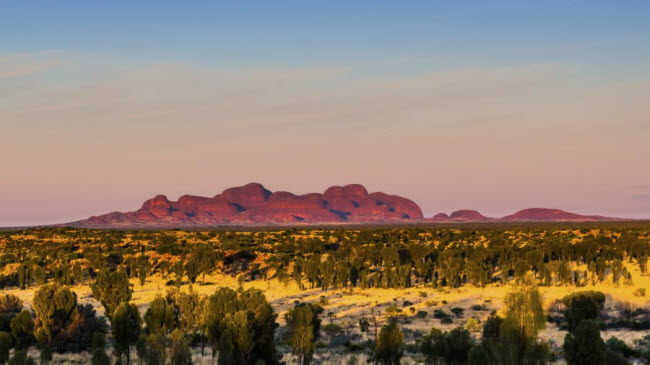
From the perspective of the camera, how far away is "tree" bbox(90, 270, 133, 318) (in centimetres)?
4012

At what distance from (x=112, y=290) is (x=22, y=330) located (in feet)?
24.5

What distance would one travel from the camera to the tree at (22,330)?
109ft

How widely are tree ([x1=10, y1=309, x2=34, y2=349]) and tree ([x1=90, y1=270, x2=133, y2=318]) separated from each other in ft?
20.6

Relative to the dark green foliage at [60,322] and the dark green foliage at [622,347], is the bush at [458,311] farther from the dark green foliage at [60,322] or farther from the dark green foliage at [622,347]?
the dark green foliage at [60,322]

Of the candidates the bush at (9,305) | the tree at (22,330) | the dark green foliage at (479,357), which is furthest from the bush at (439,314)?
the bush at (9,305)

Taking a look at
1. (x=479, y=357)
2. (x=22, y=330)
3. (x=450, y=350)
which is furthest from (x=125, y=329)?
(x=479, y=357)

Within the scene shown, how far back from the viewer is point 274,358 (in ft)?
94.3

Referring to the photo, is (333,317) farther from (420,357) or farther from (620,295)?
(620,295)

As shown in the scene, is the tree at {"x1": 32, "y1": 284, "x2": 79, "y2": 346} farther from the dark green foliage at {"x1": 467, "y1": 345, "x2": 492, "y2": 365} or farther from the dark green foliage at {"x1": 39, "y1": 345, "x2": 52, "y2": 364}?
the dark green foliage at {"x1": 467, "y1": 345, "x2": 492, "y2": 365}

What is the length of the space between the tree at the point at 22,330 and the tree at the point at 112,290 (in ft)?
20.6

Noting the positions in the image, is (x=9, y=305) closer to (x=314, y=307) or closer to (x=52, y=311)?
(x=52, y=311)

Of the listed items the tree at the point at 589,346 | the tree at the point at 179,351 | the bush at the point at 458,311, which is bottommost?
the bush at the point at 458,311

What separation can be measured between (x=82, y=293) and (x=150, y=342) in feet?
115

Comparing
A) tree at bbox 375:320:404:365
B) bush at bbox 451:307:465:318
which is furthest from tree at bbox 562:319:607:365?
bush at bbox 451:307:465:318
